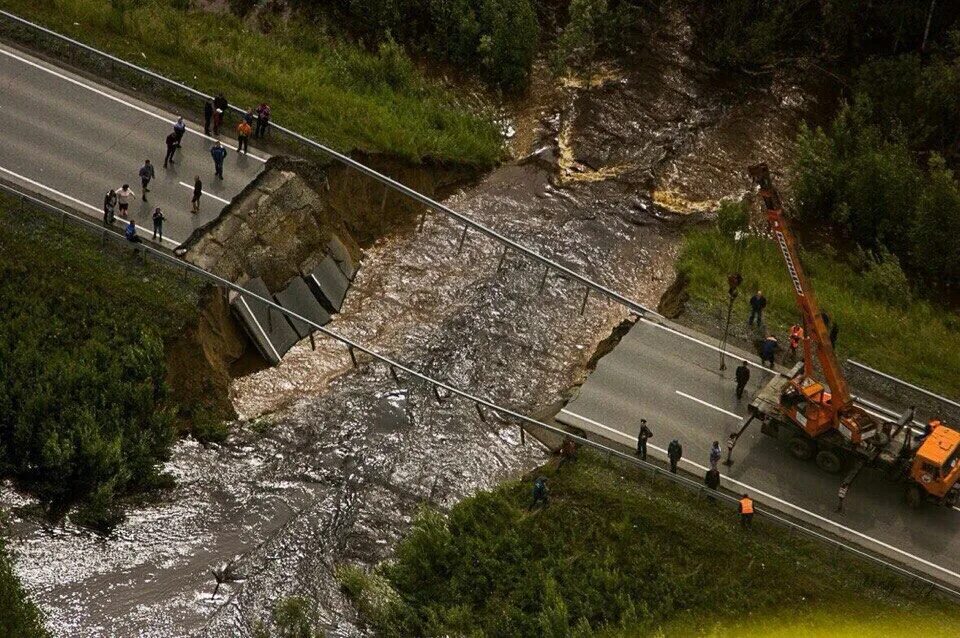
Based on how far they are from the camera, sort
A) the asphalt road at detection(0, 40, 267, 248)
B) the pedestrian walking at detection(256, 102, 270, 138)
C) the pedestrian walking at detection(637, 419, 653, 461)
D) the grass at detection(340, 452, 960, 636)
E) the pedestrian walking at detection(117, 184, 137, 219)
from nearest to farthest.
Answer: the grass at detection(340, 452, 960, 636), the pedestrian walking at detection(637, 419, 653, 461), the pedestrian walking at detection(117, 184, 137, 219), the asphalt road at detection(0, 40, 267, 248), the pedestrian walking at detection(256, 102, 270, 138)

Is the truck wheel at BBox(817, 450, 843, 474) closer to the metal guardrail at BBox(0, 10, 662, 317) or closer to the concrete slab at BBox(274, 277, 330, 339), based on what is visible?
the metal guardrail at BBox(0, 10, 662, 317)

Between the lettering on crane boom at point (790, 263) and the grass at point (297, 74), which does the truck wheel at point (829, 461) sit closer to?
the lettering on crane boom at point (790, 263)

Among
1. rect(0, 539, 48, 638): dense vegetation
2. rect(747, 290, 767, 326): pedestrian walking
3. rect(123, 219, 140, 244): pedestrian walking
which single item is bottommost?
rect(0, 539, 48, 638): dense vegetation

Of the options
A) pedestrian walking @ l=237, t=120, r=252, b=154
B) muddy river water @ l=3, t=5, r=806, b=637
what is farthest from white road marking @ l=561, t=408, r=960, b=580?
pedestrian walking @ l=237, t=120, r=252, b=154

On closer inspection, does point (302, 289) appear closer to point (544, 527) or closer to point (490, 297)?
point (490, 297)

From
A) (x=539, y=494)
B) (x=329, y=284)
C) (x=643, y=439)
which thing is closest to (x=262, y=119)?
(x=329, y=284)

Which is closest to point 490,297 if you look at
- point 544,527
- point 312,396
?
point 312,396
